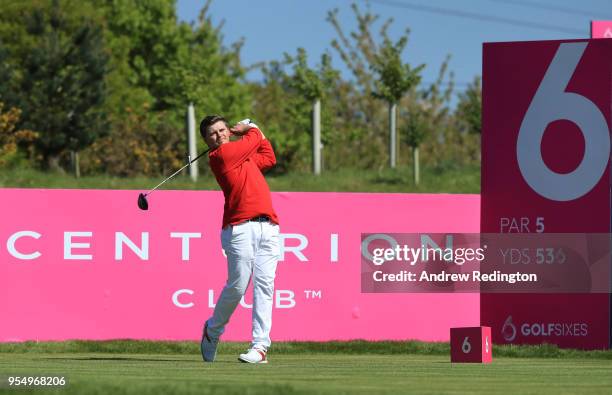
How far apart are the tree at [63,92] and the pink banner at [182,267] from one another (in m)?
32.0

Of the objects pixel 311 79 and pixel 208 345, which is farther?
pixel 311 79

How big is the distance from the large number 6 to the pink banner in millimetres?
1842

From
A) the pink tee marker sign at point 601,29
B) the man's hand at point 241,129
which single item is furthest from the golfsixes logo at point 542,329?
the man's hand at point 241,129

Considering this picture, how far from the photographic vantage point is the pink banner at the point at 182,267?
12.7 meters

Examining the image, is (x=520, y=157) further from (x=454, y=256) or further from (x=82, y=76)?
(x=82, y=76)

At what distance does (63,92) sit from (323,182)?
18.4m

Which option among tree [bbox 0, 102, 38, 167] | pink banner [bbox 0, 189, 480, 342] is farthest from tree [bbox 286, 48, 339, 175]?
pink banner [bbox 0, 189, 480, 342]

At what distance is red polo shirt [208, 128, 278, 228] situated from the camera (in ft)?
29.9

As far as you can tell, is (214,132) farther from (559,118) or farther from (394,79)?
(394,79)

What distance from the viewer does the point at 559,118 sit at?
38.4ft

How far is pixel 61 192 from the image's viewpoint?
12.9 metres

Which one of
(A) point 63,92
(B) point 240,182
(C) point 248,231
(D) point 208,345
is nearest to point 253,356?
(D) point 208,345

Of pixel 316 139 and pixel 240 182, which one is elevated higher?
pixel 316 139

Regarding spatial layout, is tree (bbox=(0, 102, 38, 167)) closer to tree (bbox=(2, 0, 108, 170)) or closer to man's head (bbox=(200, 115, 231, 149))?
tree (bbox=(2, 0, 108, 170))
